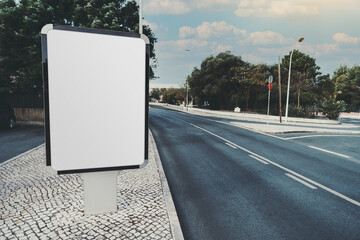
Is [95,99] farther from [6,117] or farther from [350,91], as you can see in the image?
[350,91]

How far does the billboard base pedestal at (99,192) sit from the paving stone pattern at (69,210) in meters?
0.14

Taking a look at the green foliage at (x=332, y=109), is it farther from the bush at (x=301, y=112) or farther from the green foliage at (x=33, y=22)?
the green foliage at (x=33, y=22)

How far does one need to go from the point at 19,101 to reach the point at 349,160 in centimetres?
2330

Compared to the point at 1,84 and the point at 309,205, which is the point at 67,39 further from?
the point at 1,84

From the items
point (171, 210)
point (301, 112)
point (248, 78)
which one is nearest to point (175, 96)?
point (248, 78)

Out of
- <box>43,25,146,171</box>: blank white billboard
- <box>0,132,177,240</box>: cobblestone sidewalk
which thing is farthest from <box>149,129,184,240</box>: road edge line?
<box>43,25,146,171</box>: blank white billboard

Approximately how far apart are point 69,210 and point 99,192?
2.54 feet

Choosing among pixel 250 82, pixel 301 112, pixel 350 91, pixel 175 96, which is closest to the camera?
pixel 301 112

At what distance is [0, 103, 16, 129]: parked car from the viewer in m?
14.5

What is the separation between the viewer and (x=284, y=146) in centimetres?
1180

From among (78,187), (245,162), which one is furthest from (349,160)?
(78,187)

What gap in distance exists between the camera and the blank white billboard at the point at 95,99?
354 centimetres

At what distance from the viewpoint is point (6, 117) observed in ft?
48.5

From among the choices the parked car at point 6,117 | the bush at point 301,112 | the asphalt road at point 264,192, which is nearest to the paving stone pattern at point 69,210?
the asphalt road at point 264,192
